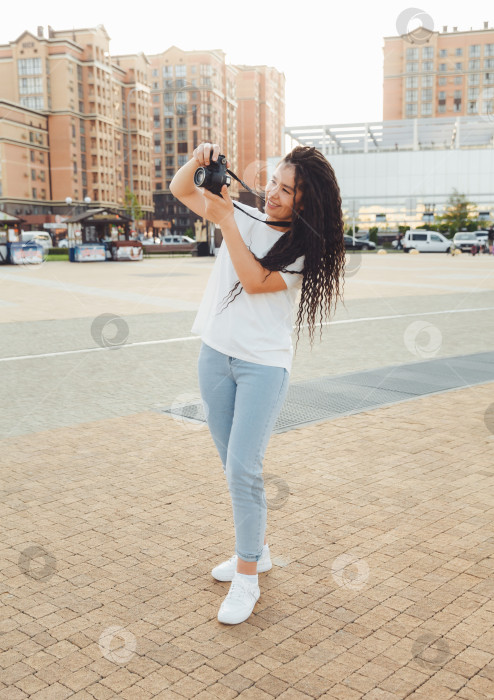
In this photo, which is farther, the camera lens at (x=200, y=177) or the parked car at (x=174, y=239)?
the parked car at (x=174, y=239)

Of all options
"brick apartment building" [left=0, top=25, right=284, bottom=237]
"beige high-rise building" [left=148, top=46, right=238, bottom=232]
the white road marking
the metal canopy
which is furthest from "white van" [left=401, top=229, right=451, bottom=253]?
"beige high-rise building" [left=148, top=46, right=238, bottom=232]

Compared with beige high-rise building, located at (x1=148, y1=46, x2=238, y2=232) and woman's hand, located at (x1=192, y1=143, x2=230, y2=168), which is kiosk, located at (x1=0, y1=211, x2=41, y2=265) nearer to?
woman's hand, located at (x1=192, y1=143, x2=230, y2=168)

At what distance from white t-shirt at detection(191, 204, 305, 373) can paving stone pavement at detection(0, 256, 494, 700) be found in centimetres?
107

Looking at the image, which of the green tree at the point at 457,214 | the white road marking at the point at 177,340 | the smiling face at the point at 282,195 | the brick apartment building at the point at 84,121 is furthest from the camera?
the brick apartment building at the point at 84,121

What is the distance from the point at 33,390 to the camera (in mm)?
7145

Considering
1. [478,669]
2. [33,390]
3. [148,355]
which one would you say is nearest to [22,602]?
[478,669]

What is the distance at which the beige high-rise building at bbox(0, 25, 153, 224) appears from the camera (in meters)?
95.0

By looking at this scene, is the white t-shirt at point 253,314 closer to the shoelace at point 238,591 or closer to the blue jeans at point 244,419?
the blue jeans at point 244,419

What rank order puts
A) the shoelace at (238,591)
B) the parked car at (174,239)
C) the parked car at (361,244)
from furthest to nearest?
the parked car at (174,239) < the parked car at (361,244) < the shoelace at (238,591)

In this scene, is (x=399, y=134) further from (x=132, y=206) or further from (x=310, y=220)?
(x=310, y=220)

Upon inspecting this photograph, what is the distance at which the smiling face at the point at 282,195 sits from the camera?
Answer: 2.75 m

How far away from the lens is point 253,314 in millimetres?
2783

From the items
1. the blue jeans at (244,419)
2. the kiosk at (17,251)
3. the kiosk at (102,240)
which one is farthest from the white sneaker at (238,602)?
the kiosk at (102,240)

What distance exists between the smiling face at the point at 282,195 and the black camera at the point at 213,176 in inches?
8.9
